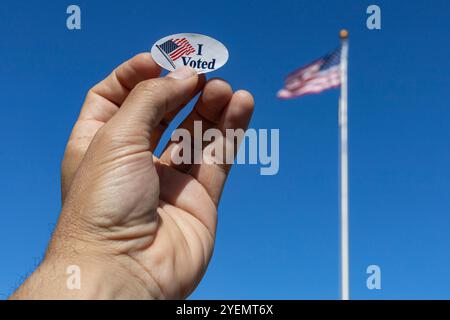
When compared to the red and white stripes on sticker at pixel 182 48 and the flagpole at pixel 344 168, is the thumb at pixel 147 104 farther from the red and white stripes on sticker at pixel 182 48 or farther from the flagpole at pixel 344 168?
the flagpole at pixel 344 168

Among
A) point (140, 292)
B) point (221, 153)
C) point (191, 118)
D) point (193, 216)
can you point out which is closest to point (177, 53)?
point (191, 118)

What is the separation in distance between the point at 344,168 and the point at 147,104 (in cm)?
740

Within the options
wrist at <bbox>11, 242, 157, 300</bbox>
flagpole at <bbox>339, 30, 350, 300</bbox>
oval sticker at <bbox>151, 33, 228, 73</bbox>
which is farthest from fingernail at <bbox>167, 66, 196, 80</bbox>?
flagpole at <bbox>339, 30, 350, 300</bbox>

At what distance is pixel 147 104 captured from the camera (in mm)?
5539

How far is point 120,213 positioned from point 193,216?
1233 mm

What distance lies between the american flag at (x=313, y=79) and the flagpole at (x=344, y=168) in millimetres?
362

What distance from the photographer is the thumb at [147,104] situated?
5.46 metres

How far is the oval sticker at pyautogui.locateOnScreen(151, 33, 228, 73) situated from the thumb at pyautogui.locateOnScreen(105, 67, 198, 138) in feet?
2.89

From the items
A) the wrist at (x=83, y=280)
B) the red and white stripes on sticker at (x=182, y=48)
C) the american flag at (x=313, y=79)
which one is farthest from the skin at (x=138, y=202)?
the american flag at (x=313, y=79)

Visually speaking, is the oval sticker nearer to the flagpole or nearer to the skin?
the skin

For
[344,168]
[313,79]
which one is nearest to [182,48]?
[313,79]

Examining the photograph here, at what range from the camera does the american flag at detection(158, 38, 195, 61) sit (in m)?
6.84
